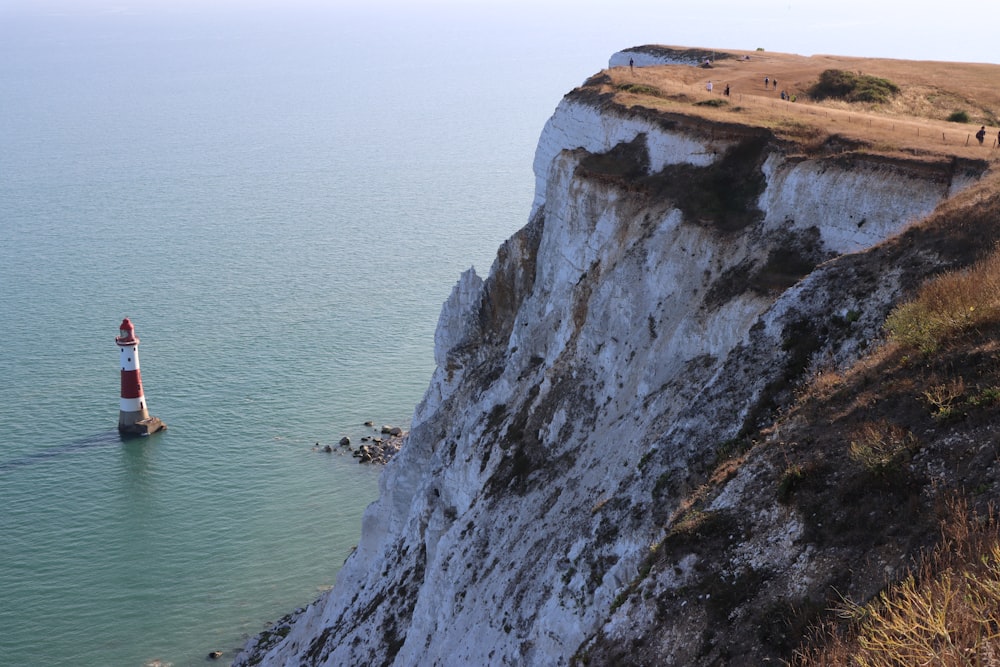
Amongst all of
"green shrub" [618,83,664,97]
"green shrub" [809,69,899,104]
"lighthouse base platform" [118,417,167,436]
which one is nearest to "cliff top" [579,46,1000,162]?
"green shrub" [618,83,664,97]

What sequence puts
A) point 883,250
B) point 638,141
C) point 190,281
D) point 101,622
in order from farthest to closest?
1. point 190,281
2. point 101,622
3. point 638,141
4. point 883,250

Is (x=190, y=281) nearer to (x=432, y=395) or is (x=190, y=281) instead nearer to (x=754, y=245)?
(x=432, y=395)

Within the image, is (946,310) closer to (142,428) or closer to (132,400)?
(142,428)

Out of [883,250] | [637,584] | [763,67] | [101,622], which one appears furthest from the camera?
[763,67]

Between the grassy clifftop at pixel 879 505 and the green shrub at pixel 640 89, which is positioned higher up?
the green shrub at pixel 640 89

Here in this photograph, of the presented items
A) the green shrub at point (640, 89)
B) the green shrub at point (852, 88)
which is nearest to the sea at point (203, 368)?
the green shrub at point (640, 89)

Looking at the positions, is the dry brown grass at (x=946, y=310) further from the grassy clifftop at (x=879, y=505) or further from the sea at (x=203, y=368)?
the sea at (x=203, y=368)

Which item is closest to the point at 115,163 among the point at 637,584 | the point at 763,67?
the point at 763,67
